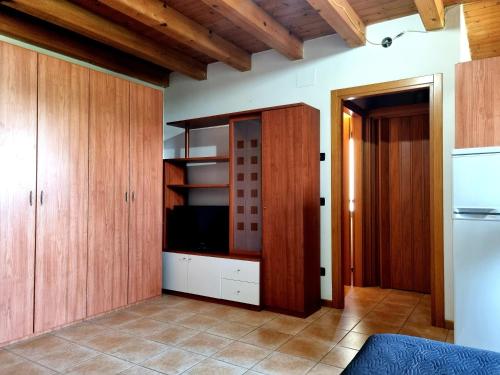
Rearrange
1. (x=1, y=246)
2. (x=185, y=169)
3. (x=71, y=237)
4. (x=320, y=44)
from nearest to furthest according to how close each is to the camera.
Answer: (x=1, y=246) < (x=71, y=237) < (x=320, y=44) < (x=185, y=169)

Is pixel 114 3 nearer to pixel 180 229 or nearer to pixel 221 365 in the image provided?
pixel 180 229

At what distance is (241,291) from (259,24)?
8.41 feet

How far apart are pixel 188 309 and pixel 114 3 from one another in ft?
9.29

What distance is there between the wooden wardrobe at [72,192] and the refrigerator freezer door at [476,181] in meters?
2.94

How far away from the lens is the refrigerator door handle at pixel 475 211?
7.13ft

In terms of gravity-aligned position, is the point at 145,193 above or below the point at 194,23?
below

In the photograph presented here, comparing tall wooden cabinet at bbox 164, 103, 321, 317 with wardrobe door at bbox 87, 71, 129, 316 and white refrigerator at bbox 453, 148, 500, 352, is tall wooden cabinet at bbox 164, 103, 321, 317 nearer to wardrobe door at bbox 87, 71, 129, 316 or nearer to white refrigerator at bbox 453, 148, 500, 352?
wardrobe door at bbox 87, 71, 129, 316

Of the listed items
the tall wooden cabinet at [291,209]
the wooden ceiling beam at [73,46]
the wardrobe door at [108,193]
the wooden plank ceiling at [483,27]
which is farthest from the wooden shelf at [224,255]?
the wooden plank ceiling at [483,27]

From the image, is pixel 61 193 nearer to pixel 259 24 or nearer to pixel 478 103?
pixel 259 24

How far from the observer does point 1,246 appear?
2734mm

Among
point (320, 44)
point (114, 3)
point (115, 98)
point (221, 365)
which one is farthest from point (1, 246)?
point (320, 44)

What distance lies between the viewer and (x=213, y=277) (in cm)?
381

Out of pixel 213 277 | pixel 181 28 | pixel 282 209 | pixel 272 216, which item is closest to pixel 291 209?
pixel 282 209

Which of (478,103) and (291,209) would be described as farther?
(291,209)
